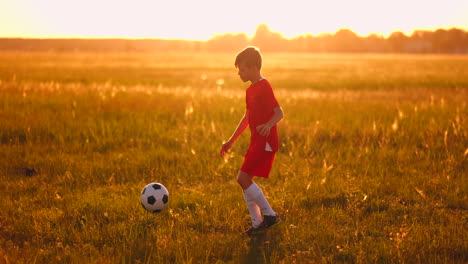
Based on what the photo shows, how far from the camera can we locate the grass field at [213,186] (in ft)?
12.4

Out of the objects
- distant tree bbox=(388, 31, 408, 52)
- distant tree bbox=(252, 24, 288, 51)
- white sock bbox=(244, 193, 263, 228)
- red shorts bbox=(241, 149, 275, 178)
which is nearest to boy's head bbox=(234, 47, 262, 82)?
red shorts bbox=(241, 149, 275, 178)

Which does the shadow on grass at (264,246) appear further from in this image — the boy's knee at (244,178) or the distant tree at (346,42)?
the distant tree at (346,42)

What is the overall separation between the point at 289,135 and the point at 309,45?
119 m

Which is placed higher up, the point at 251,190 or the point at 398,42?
the point at 398,42

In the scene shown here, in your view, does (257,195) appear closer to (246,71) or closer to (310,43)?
(246,71)

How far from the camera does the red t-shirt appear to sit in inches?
147

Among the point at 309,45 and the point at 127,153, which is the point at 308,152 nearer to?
the point at 127,153

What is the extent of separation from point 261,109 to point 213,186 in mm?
2012

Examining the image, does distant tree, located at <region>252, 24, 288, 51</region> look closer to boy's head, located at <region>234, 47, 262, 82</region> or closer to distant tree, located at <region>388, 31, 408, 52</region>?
distant tree, located at <region>388, 31, 408, 52</region>

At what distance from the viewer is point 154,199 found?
4.45 metres

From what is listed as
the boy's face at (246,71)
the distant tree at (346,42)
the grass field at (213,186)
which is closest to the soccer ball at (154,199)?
the grass field at (213,186)

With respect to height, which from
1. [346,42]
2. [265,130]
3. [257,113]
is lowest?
[265,130]

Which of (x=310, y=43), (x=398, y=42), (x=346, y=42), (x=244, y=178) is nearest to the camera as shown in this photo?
(x=244, y=178)

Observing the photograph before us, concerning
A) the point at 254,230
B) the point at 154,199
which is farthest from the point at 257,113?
the point at 154,199
